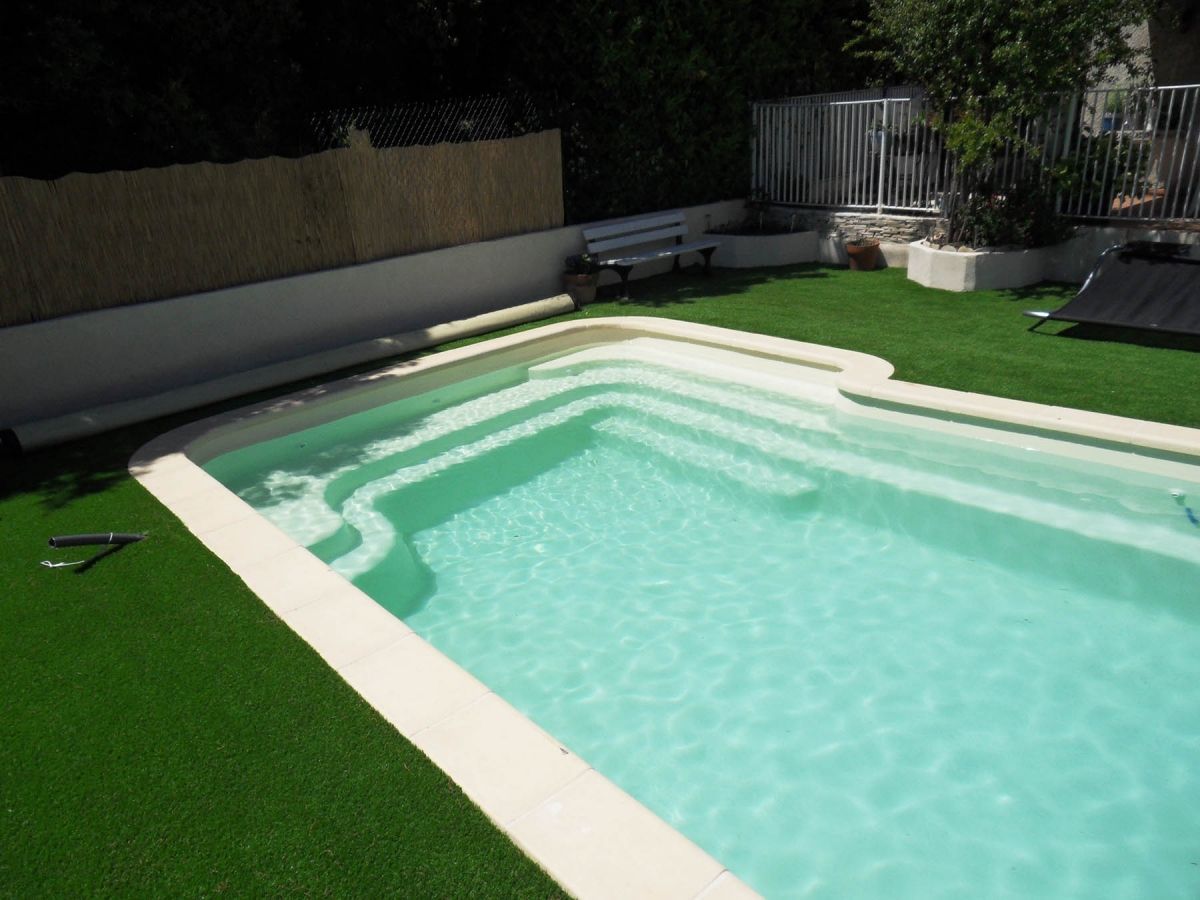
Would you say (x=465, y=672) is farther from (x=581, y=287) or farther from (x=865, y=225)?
(x=865, y=225)

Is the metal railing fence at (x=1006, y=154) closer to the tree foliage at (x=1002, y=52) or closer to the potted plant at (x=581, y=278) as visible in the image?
the tree foliage at (x=1002, y=52)

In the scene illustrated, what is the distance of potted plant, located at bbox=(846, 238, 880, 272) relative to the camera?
1328 centimetres

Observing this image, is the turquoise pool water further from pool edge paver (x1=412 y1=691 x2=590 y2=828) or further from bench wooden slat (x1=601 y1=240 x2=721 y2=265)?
bench wooden slat (x1=601 y1=240 x2=721 y2=265)

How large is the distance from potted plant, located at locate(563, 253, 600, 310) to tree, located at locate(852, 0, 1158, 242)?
506 cm

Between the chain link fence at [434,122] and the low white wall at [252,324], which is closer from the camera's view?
the low white wall at [252,324]

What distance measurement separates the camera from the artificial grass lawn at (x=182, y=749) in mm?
3121

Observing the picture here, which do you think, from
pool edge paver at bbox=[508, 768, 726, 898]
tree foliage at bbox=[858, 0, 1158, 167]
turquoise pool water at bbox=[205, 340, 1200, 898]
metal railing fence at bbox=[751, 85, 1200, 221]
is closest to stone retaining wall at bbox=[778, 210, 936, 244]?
metal railing fence at bbox=[751, 85, 1200, 221]

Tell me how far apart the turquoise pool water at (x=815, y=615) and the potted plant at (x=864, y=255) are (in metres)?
5.55

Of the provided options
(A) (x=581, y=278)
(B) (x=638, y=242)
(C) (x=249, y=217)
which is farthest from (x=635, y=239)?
(C) (x=249, y=217)

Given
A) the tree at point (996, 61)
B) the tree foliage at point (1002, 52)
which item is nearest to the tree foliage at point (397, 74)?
the tree at point (996, 61)

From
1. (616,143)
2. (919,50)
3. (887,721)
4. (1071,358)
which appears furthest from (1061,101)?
(887,721)

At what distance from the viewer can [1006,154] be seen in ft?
38.3

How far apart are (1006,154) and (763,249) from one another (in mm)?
3855

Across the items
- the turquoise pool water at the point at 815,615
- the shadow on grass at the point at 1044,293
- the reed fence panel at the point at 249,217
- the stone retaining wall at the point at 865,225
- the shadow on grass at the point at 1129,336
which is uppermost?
the reed fence panel at the point at 249,217
